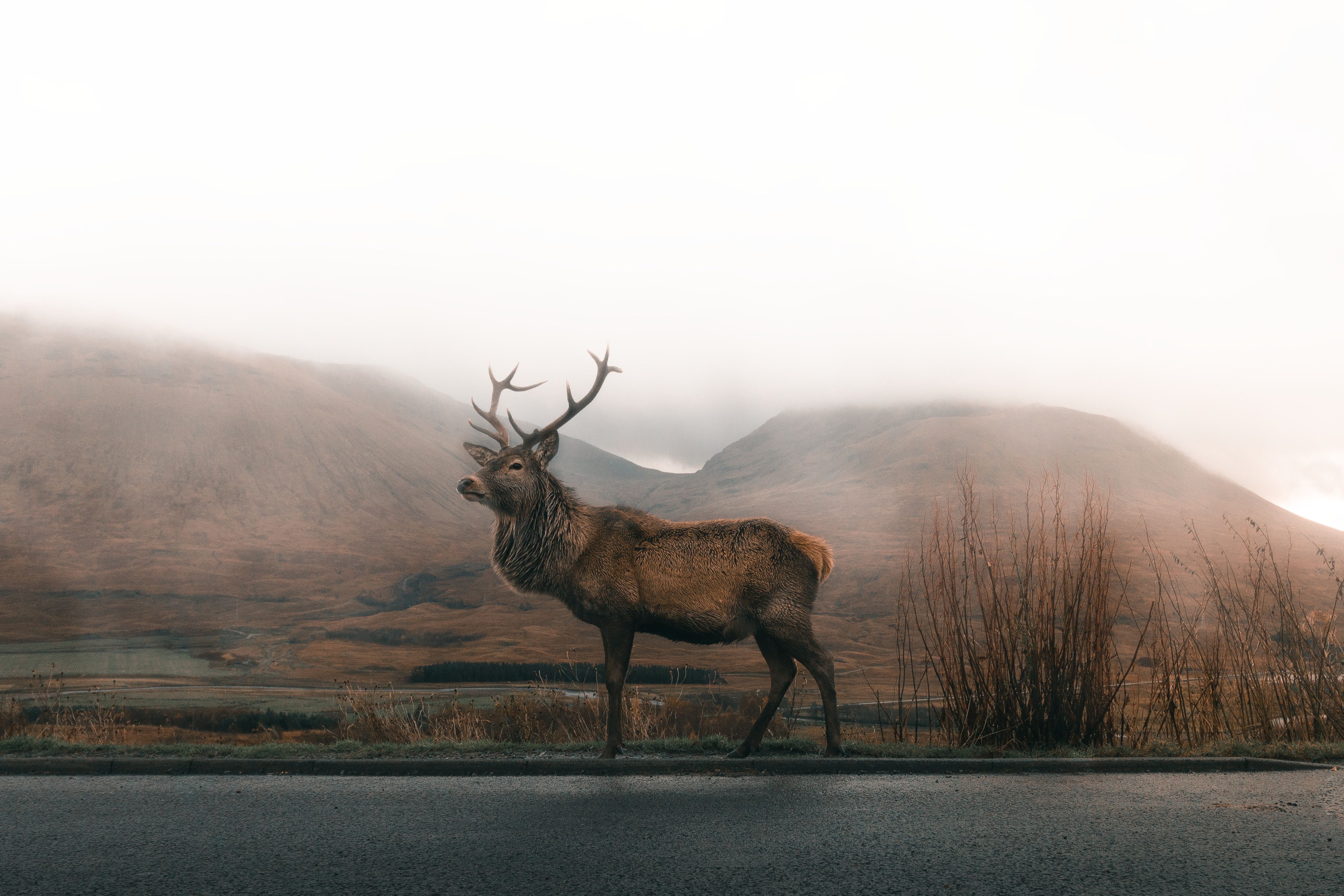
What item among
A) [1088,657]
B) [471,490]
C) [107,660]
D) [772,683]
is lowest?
[107,660]

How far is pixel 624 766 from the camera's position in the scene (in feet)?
24.5

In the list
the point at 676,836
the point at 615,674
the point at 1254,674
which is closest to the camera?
the point at 676,836

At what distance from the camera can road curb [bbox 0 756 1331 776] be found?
748cm

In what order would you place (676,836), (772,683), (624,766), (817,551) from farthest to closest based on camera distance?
(817,551) < (772,683) < (624,766) < (676,836)

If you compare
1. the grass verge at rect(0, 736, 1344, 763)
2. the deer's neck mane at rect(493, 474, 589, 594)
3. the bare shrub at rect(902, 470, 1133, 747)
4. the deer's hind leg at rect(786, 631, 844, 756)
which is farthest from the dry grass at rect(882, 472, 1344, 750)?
the deer's neck mane at rect(493, 474, 589, 594)

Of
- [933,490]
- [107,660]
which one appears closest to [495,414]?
[107,660]

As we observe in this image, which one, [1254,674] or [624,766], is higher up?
[1254,674]

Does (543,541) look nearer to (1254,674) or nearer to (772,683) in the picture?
(772,683)

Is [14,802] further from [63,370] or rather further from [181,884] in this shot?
[63,370]

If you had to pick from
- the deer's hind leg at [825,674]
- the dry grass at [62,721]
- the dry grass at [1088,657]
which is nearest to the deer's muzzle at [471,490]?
the deer's hind leg at [825,674]

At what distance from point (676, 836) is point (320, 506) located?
147463mm

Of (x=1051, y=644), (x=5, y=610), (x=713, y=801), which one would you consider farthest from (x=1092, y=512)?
(x=5, y=610)

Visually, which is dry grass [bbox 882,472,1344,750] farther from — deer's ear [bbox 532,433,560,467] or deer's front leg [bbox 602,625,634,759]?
deer's ear [bbox 532,433,560,467]

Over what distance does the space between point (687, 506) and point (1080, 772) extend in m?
155
